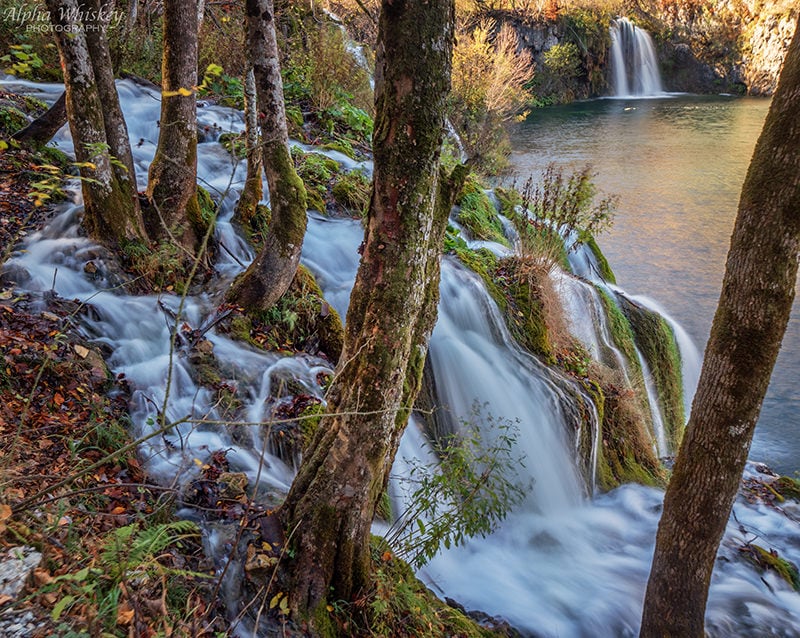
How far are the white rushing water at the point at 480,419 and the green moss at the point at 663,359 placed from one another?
208 cm

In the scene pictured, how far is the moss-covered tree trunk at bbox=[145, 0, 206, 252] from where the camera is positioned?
556cm

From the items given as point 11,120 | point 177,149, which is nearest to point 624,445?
point 177,149

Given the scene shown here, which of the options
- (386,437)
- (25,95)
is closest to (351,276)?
(386,437)

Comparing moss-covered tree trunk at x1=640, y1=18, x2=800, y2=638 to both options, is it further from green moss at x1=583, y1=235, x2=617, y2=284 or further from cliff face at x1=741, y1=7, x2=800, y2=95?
cliff face at x1=741, y1=7, x2=800, y2=95

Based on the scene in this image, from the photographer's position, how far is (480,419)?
5996 millimetres

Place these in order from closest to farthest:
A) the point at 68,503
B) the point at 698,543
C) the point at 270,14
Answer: the point at 68,503
the point at 698,543
the point at 270,14

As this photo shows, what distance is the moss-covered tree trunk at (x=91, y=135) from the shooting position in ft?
15.5

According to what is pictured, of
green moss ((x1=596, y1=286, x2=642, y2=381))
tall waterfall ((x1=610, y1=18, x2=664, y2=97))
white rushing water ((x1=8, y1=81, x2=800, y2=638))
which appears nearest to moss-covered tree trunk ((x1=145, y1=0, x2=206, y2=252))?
white rushing water ((x1=8, y1=81, x2=800, y2=638))

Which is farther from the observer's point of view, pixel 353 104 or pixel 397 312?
pixel 353 104

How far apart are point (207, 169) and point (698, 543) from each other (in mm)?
7525

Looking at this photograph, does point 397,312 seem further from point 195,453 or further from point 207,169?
point 207,169

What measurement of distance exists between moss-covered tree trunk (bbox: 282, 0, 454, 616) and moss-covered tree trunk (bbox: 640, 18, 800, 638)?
2056 millimetres

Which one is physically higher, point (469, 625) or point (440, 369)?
point (440, 369)

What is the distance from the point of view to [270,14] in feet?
16.5
